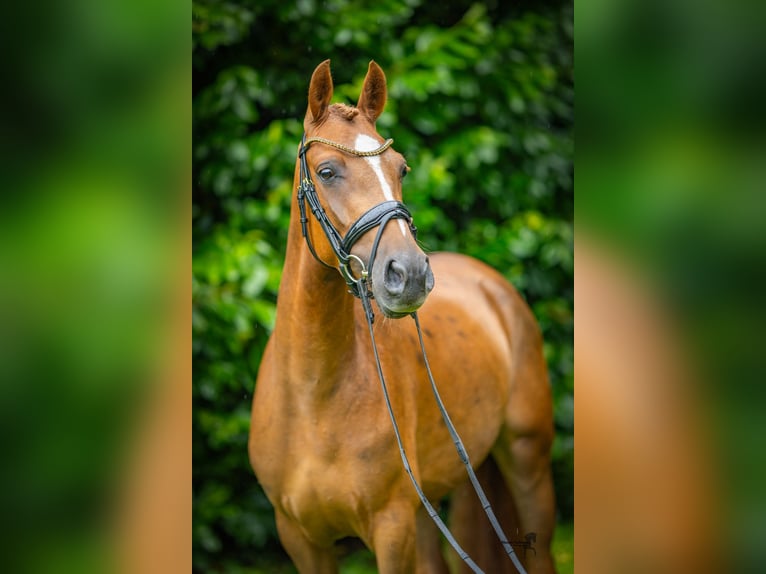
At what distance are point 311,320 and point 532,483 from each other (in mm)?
1111

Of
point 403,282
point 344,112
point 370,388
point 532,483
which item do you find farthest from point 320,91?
point 532,483

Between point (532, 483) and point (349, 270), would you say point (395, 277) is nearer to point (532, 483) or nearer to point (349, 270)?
point (349, 270)

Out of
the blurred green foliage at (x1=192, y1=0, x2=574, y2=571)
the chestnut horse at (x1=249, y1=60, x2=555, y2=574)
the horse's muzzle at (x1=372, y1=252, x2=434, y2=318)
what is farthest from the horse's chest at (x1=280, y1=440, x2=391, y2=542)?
the horse's muzzle at (x1=372, y1=252, x2=434, y2=318)

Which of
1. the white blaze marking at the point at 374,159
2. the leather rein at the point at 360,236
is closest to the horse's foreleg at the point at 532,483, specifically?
the leather rein at the point at 360,236

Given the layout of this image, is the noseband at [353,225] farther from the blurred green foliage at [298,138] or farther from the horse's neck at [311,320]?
Result: the blurred green foliage at [298,138]

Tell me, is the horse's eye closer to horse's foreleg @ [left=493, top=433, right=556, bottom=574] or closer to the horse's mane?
the horse's mane

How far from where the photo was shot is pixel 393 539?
2.33m

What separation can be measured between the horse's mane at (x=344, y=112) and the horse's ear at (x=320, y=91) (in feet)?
0.09

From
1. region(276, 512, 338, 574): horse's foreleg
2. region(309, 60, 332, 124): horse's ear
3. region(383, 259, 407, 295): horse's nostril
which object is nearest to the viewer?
region(383, 259, 407, 295): horse's nostril

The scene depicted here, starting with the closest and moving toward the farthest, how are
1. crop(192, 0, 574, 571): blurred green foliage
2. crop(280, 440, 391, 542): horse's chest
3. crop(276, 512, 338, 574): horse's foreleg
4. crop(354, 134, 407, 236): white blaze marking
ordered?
crop(354, 134, 407, 236): white blaze marking → crop(280, 440, 391, 542): horse's chest → crop(276, 512, 338, 574): horse's foreleg → crop(192, 0, 574, 571): blurred green foliage

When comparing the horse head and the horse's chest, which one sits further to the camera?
the horse's chest

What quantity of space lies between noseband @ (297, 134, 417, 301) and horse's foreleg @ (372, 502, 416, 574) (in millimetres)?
630

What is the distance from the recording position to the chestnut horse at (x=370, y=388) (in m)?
2.12

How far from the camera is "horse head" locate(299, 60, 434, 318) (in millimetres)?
1998
